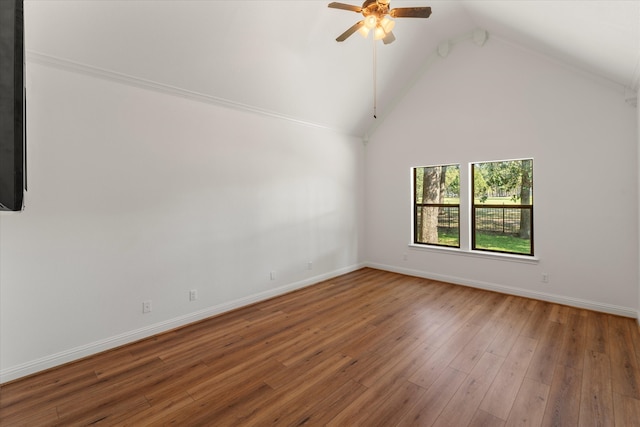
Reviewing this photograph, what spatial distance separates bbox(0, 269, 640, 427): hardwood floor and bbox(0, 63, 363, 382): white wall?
1.14 ft

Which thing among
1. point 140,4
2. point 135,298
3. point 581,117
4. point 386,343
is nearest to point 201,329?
point 135,298

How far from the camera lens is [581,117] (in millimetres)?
3711

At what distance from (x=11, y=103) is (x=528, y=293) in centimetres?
524

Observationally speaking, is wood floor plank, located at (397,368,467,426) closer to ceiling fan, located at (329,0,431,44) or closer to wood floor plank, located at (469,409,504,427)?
wood floor plank, located at (469,409,504,427)

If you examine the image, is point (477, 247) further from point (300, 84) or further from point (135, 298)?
point (135, 298)

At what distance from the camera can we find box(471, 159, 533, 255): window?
4281 millimetres

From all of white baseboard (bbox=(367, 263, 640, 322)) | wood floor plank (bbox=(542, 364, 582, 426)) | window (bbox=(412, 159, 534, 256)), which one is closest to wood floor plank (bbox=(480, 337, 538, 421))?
wood floor plank (bbox=(542, 364, 582, 426))

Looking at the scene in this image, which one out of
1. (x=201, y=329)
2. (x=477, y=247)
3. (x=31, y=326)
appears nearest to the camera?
(x=31, y=326)

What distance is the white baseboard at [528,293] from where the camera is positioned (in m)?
3.54

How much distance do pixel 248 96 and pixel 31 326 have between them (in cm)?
322

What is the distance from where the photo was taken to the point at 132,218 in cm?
301

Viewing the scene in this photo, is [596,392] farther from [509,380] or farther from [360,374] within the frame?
[360,374]

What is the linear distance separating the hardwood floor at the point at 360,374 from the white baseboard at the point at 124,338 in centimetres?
8

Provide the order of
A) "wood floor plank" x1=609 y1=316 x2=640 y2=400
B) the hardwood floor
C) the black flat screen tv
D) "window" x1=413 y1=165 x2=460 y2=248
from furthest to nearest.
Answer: "window" x1=413 y1=165 x2=460 y2=248 < "wood floor plank" x1=609 y1=316 x2=640 y2=400 < the hardwood floor < the black flat screen tv
